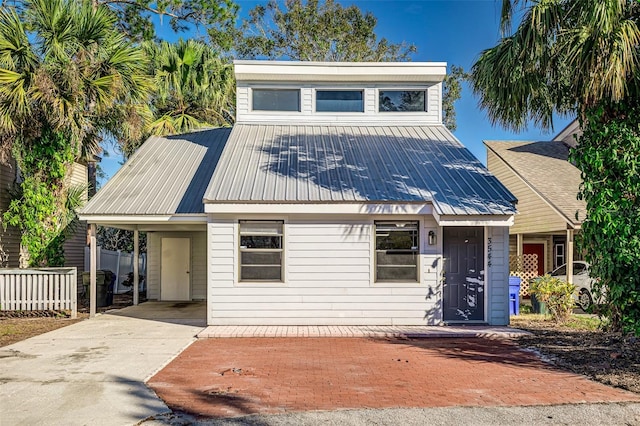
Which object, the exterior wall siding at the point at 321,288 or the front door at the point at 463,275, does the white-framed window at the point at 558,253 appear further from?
the exterior wall siding at the point at 321,288

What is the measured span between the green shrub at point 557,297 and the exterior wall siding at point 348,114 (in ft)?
18.0

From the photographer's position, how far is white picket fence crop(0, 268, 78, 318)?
38.3 ft

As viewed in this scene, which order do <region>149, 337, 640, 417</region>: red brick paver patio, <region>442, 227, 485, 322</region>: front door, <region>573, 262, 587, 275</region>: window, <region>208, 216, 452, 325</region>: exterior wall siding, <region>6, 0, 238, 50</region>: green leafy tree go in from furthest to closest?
<region>6, 0, 238, 50</region>: green leafy tree < <region>573, 262, 587, 275</region>: window < <region>442, 227, 485, 322</region>: front door < <region>208, 216, 452, 325</region>: exterior wall siding < <region>149, 337, 640, 417</region>: red brick paver patio

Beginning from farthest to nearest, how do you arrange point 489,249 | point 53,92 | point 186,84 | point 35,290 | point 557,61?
point 186,84, point 35,290, point 53,92, point 489,249, point 557,61

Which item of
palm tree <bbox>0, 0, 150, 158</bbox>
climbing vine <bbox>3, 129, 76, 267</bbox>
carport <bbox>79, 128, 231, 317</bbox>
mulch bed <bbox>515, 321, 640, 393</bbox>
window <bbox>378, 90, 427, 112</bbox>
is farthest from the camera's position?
window <bbox>378, 90, 427, 112</bbox>

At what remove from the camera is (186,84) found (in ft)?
59.2

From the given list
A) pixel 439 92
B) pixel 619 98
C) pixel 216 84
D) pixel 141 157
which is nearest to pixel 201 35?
pixel 216 84

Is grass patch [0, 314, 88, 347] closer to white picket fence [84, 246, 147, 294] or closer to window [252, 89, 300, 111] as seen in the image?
white picket fence [84, 246, 147, 294]

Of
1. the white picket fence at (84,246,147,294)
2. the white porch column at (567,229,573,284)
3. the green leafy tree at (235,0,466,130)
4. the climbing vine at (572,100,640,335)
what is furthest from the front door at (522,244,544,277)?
the white picket fence at (84,246,147,294)

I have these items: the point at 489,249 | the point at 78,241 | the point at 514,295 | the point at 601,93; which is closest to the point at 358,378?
the point at 489,249

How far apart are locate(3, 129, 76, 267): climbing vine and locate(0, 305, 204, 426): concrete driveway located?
2.64m

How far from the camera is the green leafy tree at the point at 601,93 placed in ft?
22.8

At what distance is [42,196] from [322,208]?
7325 millimetres

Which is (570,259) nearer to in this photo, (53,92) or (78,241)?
(53,92)
